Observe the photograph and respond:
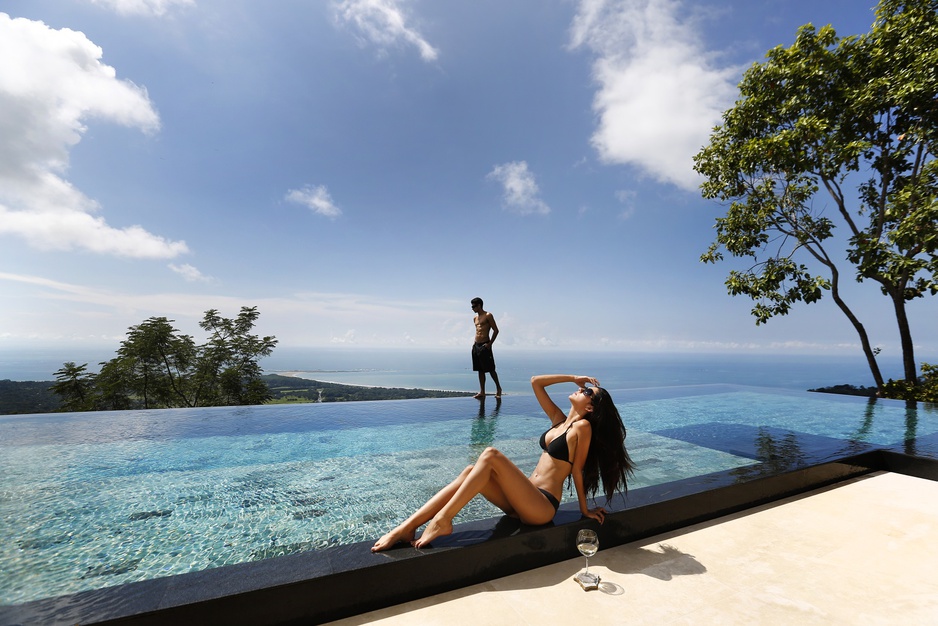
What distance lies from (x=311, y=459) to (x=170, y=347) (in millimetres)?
19047

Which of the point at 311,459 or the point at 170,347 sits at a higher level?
the point at 170,347

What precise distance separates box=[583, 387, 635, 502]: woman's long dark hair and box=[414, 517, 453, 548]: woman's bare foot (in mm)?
1029

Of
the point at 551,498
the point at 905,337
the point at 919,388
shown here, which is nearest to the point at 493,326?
the point at 551,498

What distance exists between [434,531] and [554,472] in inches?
36.0

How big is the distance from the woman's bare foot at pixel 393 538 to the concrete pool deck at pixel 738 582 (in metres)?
0.30

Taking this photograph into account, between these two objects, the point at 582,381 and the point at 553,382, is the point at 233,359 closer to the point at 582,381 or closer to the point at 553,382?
the point at 553,382

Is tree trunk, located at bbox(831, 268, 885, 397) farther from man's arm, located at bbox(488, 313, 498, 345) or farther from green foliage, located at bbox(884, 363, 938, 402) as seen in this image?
man's arm, located at bbox(488, 313, 498, 345)

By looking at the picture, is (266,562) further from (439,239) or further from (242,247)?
(242,247)

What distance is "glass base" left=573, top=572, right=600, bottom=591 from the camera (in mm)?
2236

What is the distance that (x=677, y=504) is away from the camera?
3.02m

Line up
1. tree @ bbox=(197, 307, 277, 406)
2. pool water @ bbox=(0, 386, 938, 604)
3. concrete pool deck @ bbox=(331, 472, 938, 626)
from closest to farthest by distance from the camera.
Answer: concrete pool deck @ bbox=(331, 472, 938, 626) → pool water @ bbox=(0, 386, 938, 604) → tree @ bbox=(197, 307, 277, 406)

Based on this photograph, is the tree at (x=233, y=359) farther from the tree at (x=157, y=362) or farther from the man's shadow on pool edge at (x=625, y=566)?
the man's shadow on pool edge at (x=625, y=566)

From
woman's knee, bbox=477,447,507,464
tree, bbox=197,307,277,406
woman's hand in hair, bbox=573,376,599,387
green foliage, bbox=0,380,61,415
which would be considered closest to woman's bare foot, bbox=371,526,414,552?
woman's knee, bbox=477,447,507,464

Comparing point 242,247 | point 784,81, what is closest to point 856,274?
point 784,81
